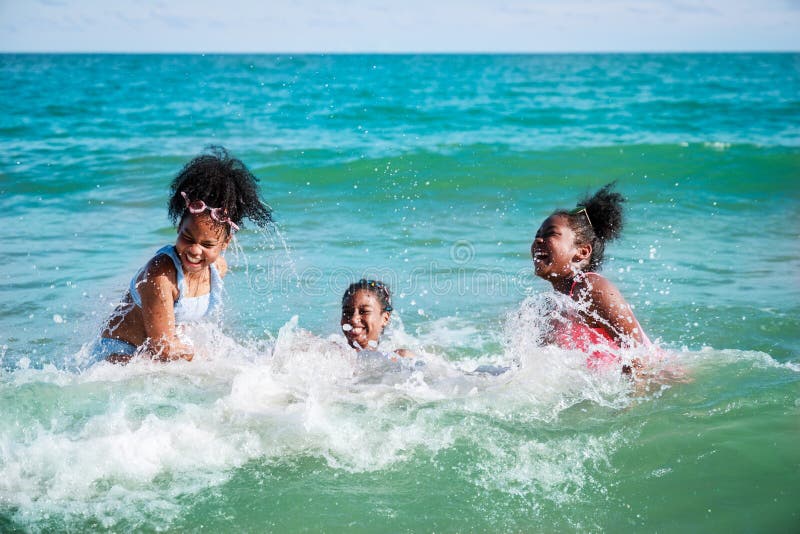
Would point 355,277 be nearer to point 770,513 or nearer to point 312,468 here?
point 312,468

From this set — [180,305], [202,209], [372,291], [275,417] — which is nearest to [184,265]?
[180,305]

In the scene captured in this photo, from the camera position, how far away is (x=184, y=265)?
15.0 feet

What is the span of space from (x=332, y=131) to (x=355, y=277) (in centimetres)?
979

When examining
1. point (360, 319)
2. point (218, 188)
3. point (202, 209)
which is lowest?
point (360, 319)

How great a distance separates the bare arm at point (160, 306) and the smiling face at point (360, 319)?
1.13m

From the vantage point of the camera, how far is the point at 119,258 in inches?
301

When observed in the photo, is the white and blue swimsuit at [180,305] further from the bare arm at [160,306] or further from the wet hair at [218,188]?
the wet hair at [218,188]

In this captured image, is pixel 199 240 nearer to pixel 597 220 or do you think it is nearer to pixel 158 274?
pixel 158 274

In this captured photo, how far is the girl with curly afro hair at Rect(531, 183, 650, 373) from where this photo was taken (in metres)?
4.66

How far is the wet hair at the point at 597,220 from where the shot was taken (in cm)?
502

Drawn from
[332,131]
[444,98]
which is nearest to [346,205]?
[332,131]

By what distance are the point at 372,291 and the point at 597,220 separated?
5.16 ft

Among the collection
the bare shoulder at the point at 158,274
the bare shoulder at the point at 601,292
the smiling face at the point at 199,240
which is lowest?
the bare shoulder at the point at 601,292

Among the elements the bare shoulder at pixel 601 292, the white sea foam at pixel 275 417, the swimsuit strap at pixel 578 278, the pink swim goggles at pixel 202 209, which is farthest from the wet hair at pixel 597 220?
the pink swim goggles at pixel 202 209
